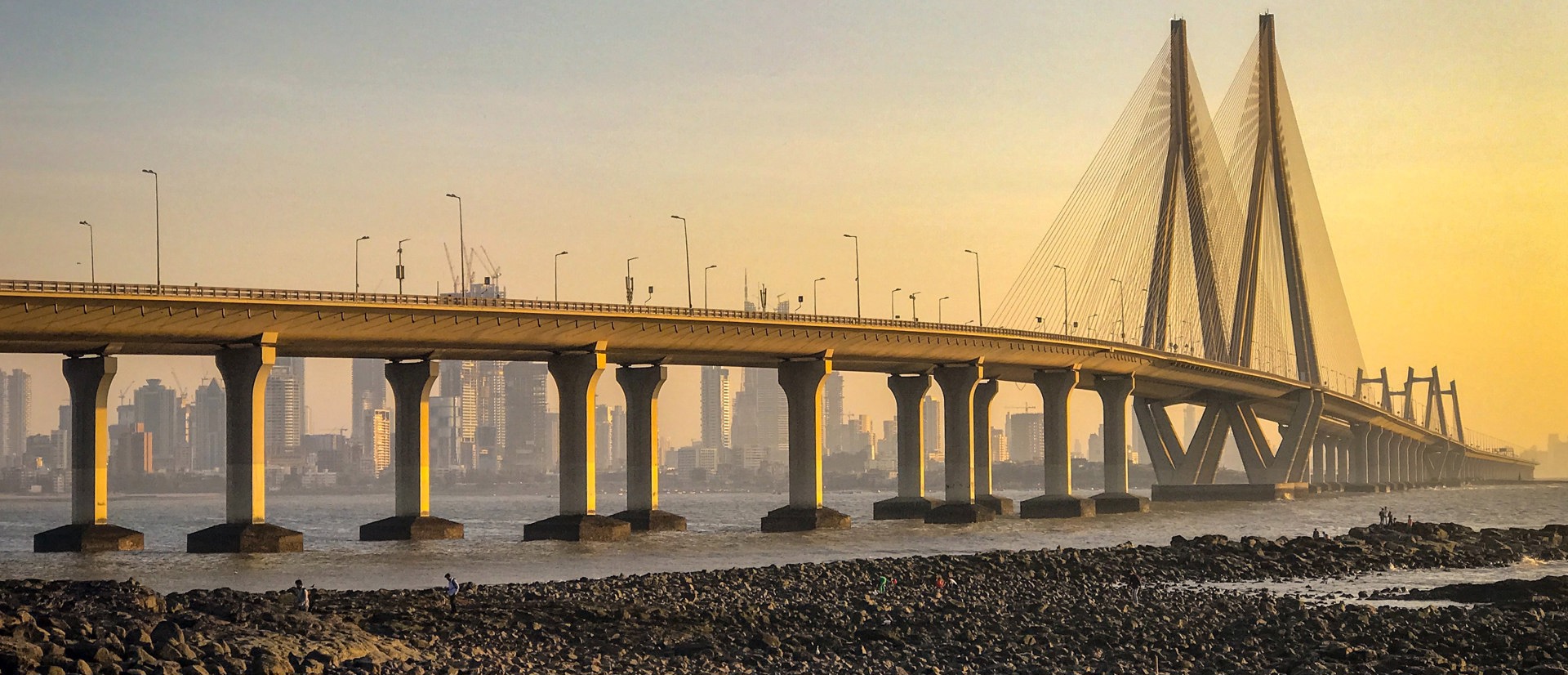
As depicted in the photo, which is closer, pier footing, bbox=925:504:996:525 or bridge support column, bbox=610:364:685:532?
bridge support column, bbox=610:364:685:532

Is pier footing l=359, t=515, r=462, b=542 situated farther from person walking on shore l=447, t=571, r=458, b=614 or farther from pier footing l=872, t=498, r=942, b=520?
person walking on shore l=447, t=571, r=458, b=614

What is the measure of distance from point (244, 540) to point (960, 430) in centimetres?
5075

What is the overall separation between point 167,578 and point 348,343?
22735 mm

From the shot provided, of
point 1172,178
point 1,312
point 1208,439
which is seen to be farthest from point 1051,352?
point 1,312

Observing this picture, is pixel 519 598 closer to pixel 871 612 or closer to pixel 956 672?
pixel 871 612

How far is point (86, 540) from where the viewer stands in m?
79.3

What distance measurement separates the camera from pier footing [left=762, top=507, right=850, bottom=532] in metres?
101

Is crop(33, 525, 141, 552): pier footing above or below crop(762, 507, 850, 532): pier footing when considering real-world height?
above

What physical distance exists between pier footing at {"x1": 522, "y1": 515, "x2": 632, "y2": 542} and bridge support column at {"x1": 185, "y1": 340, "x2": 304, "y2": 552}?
47.0 ft

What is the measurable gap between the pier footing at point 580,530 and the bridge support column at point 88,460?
800 inches

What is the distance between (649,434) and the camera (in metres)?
99.1

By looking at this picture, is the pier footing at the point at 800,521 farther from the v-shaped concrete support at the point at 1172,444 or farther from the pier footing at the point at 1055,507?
the v-shaped concrete support at the point at 1172,444

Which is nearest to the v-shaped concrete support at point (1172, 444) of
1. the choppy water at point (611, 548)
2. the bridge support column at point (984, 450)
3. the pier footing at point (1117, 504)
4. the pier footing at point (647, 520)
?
the choppy water at point (611, 548)

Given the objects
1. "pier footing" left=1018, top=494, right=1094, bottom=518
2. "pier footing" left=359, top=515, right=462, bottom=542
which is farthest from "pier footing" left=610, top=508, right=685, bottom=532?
"pier footing" left=1018, top=494, right=1094, bottom=518
